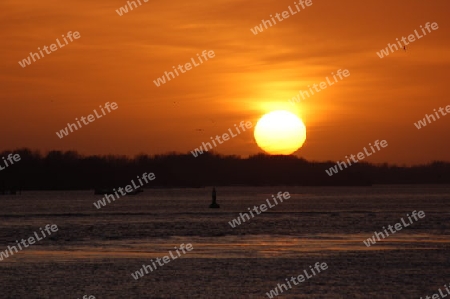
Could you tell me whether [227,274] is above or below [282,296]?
above

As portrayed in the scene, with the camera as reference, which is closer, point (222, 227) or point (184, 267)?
point (184, 267)

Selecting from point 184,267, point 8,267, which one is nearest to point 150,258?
point 184,267

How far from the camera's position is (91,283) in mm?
40312

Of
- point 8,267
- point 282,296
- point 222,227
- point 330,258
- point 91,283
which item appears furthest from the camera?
point 222,227

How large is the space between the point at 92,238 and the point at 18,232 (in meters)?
12.9

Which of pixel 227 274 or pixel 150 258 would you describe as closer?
pixel 227 274

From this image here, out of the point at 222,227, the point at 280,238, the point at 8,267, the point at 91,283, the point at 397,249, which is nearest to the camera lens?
the point at 91,283

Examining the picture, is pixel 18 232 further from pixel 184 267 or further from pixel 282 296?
pixel 282 296

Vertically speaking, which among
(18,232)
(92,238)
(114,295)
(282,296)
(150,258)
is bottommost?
(282,296)

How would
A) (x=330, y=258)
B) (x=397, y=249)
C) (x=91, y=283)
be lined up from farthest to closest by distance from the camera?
(x=397, y=249) < (x=330, y=258) < (x=91, y=283)

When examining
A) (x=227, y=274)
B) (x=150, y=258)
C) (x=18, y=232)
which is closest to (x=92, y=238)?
(x=18, y=232)

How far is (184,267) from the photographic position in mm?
46906

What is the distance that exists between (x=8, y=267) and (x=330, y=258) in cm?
1759

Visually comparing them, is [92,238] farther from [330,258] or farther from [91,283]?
[91,283]
